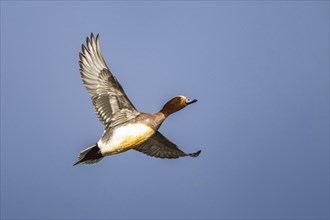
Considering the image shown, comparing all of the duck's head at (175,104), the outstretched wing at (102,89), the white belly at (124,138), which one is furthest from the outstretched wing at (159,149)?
the white belly at (124,138)

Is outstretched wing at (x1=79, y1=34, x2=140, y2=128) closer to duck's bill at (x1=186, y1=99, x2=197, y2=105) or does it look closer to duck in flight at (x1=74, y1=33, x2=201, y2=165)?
duck in flight at (x1=74, y1=33, x2=201, y2=165)

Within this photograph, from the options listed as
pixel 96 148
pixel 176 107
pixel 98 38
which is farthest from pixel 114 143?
pixel 98 38

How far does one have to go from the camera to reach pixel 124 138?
36.4 ft

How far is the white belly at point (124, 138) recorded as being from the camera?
36.3ft

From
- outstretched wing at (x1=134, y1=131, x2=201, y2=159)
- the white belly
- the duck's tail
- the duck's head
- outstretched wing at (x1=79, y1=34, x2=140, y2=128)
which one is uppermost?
outstretched wing at (x1=79, y1=34, x2=140, y2=128)

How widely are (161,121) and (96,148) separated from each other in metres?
1.29

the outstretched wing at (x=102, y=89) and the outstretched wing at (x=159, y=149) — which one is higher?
the outstretched wing at (x=102, y=89)

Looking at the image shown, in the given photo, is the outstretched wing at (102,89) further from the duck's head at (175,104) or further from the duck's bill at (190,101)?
the duck's bill at (190,101)

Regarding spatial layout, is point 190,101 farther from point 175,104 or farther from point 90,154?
point 90,154

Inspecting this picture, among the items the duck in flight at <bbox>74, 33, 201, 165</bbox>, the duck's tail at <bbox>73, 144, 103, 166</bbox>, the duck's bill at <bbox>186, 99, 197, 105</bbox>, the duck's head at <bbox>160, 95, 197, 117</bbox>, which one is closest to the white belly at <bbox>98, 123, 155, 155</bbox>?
the duck in flight at <bbox>74, 33, 201, 165</bbox>

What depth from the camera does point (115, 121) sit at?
11555mm

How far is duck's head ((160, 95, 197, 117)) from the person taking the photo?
1159 cm

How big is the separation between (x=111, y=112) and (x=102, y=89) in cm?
50

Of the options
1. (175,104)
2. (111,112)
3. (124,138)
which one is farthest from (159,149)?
(124,138)
